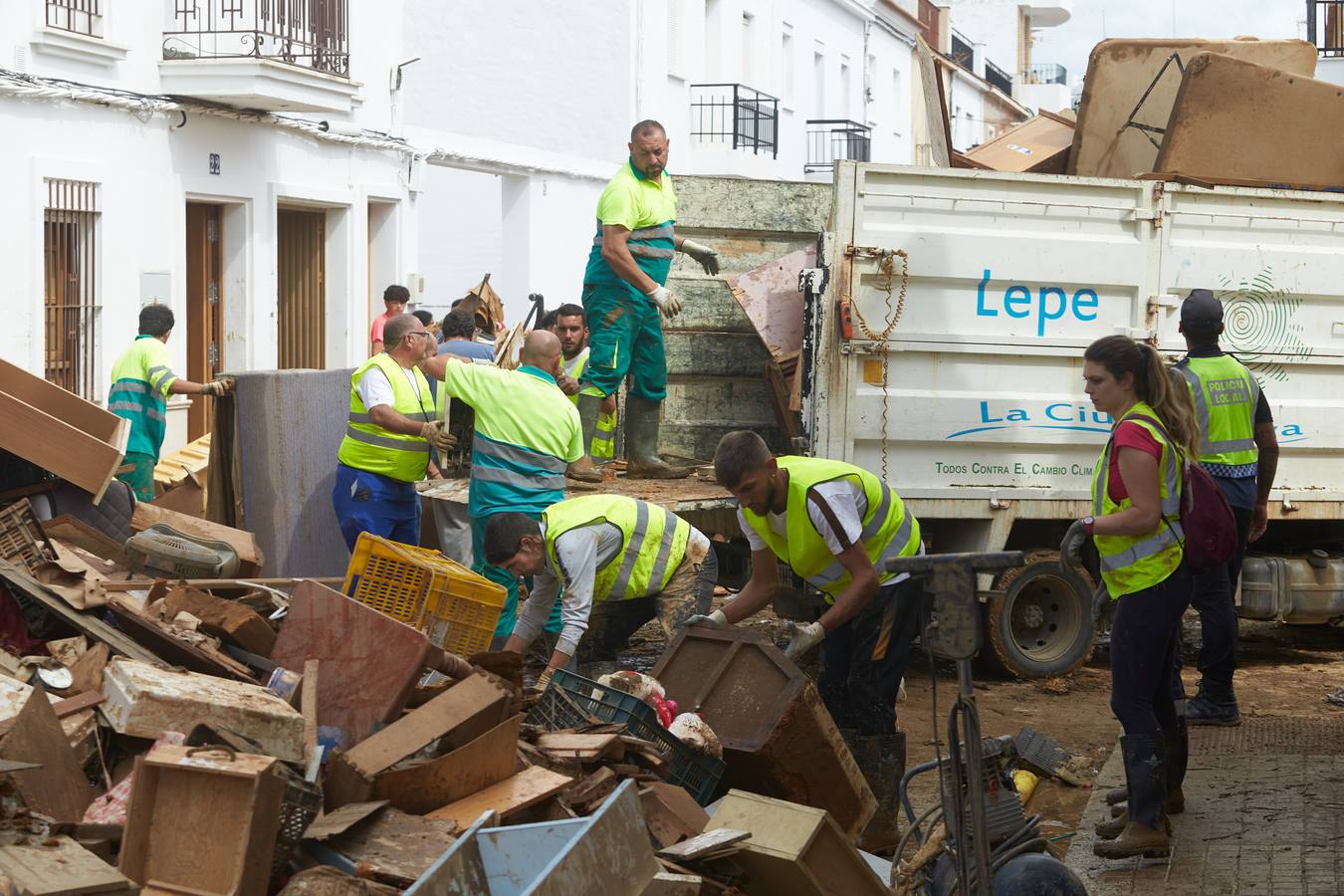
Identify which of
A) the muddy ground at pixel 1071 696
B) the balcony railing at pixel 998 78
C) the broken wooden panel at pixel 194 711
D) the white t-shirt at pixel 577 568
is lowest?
the muddy ground at pixel 1071 696

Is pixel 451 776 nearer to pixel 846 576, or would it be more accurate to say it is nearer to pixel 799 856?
pixel 799 856

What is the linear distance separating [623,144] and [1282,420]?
1513 centimetres

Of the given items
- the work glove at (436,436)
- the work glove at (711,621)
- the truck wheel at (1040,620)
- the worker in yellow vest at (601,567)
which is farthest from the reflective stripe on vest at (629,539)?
the truck wheel at (1040,620)

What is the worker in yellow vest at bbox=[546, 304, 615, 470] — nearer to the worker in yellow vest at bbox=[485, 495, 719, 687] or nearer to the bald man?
the bald man

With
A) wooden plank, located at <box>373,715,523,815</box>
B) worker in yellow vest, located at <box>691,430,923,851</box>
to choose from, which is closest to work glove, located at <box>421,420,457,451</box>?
worker in yellow vest, located at <box>691,430,923,851</box>

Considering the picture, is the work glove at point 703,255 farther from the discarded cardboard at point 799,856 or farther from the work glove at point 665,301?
the discarded cardboard at point 799,856

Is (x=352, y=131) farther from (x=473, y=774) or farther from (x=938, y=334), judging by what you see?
(x=473, y=774)

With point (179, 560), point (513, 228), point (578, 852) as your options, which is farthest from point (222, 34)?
point (578, 852)

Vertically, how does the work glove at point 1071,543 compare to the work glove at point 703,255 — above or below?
below

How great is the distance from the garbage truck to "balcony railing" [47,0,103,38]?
6886 mm

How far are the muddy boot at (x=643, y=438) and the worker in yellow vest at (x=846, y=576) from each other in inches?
87.1

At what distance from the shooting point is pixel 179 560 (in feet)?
22.8

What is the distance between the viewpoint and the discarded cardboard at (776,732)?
16.7ft

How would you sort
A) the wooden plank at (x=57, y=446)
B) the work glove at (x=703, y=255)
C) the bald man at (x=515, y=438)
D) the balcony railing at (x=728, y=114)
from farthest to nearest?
the balcony railing at (x=728, y=114), the work glove at (x=703, y=255), the bald man at (x=515, y=438), the wooden plank at (x=57, y=446)
